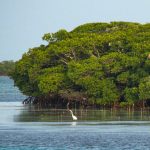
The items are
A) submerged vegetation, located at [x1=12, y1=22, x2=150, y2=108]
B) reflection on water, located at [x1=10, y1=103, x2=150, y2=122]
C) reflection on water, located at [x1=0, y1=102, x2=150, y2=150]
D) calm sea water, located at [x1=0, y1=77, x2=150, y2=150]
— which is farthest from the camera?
submerged vegetation, located at [x1=12, y1=22, x2=150, y2=108]

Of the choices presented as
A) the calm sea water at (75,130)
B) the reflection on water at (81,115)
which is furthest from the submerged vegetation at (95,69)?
the calm sea water at (75,130)

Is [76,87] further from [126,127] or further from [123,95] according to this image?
[126,127]

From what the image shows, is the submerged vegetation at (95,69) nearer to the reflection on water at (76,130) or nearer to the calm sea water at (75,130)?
the reflection on water at (76,130)

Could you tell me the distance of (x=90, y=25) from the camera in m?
80.8

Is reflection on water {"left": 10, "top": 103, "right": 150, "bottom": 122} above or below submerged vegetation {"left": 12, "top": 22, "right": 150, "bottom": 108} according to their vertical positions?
below

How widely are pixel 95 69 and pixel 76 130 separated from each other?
20216 millimetres

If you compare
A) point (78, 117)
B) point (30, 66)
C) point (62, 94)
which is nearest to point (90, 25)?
point (30, 66)

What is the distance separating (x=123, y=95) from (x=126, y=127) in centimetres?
1847

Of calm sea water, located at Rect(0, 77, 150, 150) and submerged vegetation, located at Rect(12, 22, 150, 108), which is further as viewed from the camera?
submerged vegetation, located at Rect(12, 22, 150, 108)

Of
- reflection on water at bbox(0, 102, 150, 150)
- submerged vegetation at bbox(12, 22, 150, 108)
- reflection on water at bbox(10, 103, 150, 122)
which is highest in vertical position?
submerged vegetation at bbox(12, 22, 150, 108)

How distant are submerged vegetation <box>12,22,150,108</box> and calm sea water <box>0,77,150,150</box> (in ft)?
11.7

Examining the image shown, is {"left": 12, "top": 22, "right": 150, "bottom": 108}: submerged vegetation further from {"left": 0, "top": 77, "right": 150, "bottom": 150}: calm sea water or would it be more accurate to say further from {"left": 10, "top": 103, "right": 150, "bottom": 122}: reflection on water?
{"left": 0, "top": 77, "right": 150, "bottom": 150}: calm sea water

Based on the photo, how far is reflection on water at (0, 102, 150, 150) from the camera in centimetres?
4325

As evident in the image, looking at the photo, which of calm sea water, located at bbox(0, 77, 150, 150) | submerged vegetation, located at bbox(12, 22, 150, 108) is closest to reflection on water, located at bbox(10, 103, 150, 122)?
calm sea water, located at bbox(0, 77, 150, 150)
